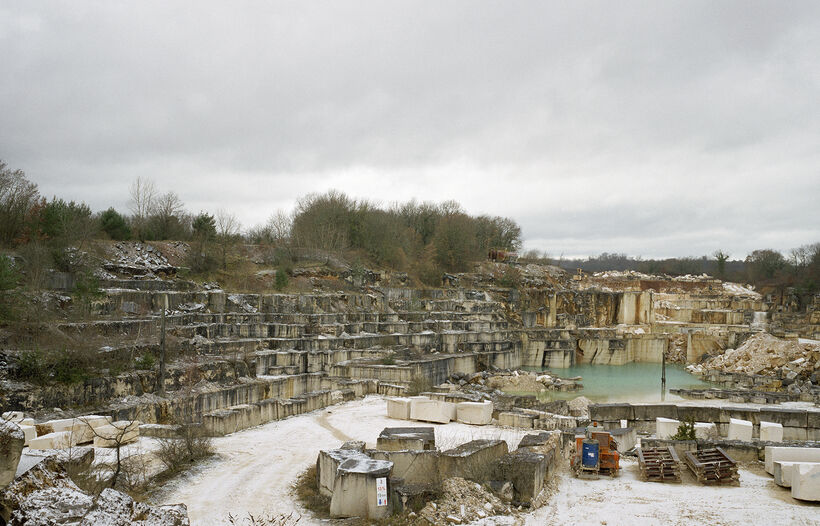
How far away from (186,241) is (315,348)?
1680 centimetres

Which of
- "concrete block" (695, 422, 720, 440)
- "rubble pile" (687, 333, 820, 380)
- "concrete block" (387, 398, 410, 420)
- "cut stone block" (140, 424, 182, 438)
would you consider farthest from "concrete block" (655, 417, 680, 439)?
"rubble pile" (687, 333, 820, 380)

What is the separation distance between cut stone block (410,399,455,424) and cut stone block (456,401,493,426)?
32 cm

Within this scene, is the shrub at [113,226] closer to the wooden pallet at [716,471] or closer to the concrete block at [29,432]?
the concrete block at [29,432]

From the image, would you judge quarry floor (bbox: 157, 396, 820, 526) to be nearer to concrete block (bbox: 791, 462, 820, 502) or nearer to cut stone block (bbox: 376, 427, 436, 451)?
concrete block (bbox: 791, 462, 820, 502)

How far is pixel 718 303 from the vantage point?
61.3 meters

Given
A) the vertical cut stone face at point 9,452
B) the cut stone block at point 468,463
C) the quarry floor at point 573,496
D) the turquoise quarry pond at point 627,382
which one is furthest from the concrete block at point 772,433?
the vertical cut stone face at point 9,452

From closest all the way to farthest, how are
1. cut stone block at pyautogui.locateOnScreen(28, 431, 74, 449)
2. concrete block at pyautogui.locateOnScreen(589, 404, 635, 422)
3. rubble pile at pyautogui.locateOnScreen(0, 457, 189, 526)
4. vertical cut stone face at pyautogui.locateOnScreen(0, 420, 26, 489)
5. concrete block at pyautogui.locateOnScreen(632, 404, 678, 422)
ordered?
rubble pile at pyautogui.locateOnScreen(0, 457, 189, 526) → vertical cut stone face at pyautogui.locateOnScreen(0, 420, 26, 489) → cut stone block at pyautogui.locateOnScreen(28, 431, 74, 449) → concrete block at pyautogui.locateOnScreen(632, 404, 678, 422) → concrete block at pyautogui.locateOnScreen(589, 404, 635, 422)

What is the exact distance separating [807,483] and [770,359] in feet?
104

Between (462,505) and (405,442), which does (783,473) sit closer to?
(462,505)

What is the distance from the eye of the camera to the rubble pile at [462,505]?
324 inches

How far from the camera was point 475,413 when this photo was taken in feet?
54.2

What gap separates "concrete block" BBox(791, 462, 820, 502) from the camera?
29.3ft

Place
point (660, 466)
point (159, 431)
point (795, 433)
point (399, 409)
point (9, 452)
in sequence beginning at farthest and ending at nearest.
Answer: point (399, 409), point (795, 433), point (159, 431), point (660, 466), point (9, 452)

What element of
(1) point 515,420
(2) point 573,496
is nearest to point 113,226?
(1) point 515,420
